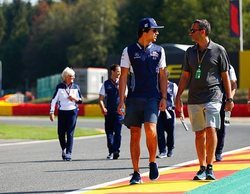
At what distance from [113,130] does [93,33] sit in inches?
3024

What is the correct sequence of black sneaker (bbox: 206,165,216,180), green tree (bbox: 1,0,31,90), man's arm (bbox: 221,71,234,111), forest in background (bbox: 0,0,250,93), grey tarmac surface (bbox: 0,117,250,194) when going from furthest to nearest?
green tree (bbox: 1,0,31,90), forest in background (bbox: 0,0,250,93), grey tarmac surface (bbox: 0,117,250,194), man's arm (bbox: 221,71,234,111), black sneaker (bbox: 206,165,216,180)

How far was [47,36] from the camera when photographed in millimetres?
99812

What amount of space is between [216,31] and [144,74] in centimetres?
6549

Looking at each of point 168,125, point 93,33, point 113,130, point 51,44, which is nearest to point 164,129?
point 168,125

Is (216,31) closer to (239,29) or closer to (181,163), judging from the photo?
(239,29)

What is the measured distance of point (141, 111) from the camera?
9.04 meters

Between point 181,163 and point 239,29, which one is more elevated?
point 239,29

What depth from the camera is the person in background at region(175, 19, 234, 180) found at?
9148mm

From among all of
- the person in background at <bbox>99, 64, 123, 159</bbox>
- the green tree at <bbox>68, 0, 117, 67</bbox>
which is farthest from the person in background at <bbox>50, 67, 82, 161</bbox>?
the green tree at <bbox>68, 0, 117, 67</bbox>

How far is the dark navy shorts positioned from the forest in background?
6245cm

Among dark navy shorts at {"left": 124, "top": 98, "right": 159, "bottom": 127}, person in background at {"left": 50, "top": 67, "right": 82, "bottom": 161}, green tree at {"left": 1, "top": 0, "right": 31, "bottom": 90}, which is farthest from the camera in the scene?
green tree at {"left": 1, "top": 0, "right": 31, "bottom": 90}

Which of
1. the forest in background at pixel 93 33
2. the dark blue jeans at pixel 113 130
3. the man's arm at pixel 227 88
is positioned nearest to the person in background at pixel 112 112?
the dark blue jeans at pixel 113 130

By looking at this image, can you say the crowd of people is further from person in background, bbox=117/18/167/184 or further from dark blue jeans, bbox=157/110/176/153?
dark blue jeans, bbox=157/110/176/153

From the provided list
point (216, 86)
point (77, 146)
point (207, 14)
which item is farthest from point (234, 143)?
point (207, 14)
